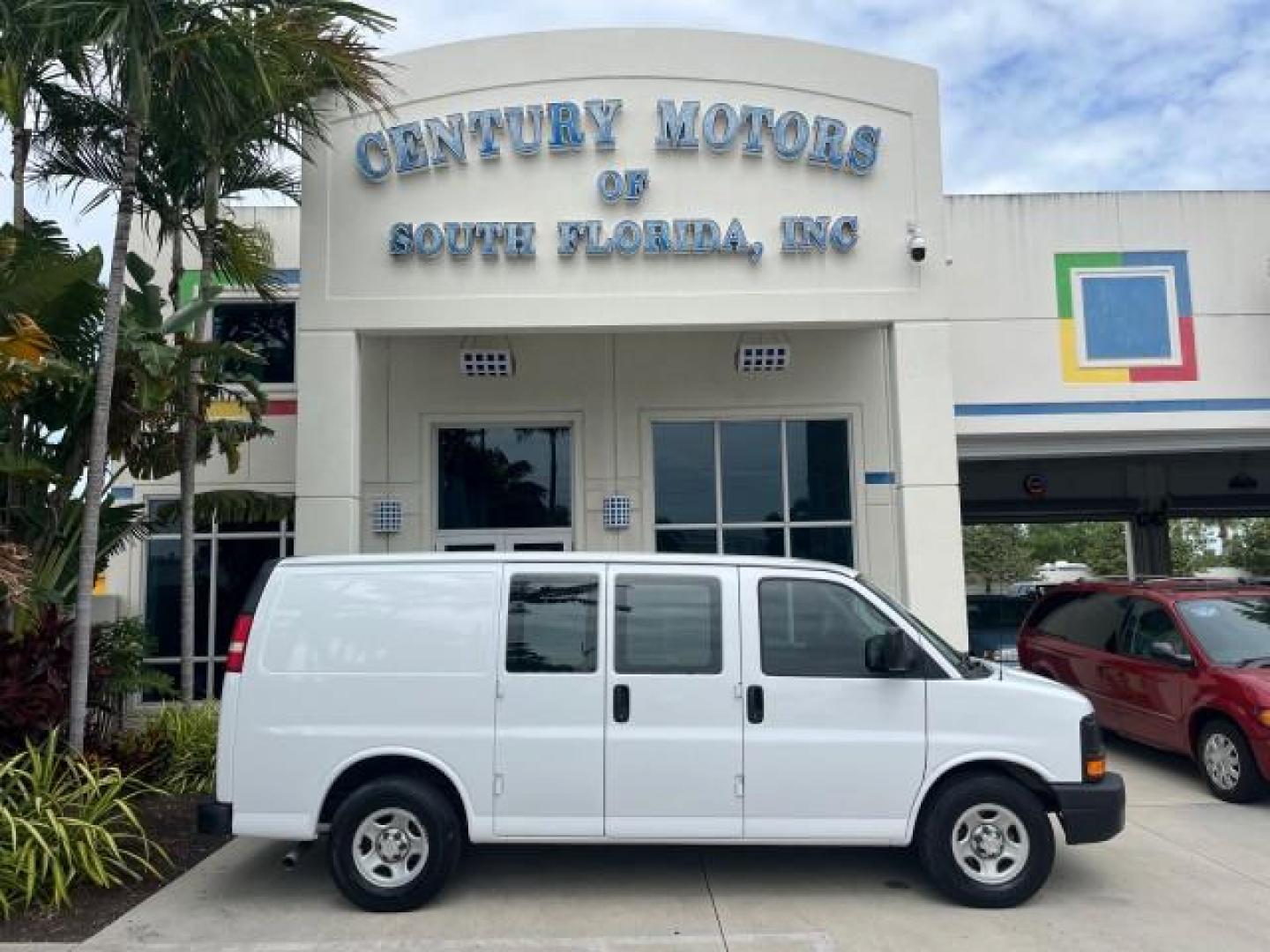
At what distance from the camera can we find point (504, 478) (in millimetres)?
12656

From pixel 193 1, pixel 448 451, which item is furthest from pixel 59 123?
pixel 448 451

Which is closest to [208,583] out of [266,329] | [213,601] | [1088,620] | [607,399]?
[213,601]

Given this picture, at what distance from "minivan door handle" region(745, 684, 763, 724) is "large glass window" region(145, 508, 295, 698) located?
28.3 ft

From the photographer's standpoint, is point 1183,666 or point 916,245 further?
point 916,245

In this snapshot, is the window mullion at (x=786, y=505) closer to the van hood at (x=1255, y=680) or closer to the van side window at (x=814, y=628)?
the van hood at (x=1255, y=680)

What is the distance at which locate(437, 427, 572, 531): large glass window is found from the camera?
496 inches

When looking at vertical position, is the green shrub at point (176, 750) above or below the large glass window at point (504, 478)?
below

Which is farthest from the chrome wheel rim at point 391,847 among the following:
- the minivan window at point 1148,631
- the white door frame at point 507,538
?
the white door frame at point 507,538

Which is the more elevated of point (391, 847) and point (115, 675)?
point (115, 675)

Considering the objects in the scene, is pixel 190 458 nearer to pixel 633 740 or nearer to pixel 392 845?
pixel 392 845

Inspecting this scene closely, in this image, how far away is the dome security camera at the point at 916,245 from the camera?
10398mm

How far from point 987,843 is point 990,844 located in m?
0.02

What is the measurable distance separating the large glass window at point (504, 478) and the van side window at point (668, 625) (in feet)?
22.0

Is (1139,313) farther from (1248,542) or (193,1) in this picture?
(1248,542)
